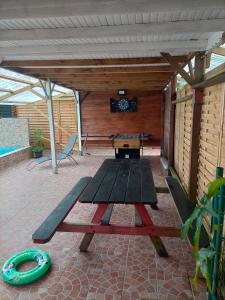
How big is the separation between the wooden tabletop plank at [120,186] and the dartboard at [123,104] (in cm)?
508

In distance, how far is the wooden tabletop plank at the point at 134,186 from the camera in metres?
2.24

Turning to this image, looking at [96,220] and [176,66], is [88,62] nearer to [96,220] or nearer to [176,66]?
[176,66]

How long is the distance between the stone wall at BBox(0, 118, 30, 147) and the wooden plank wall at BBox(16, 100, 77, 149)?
4.32 ft

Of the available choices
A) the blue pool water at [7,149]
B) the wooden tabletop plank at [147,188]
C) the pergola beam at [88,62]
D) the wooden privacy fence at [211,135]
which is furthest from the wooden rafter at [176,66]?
the blue pool water at [7,149]

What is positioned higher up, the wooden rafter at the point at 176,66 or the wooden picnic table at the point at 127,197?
the wooden rafter at the point at 176,66

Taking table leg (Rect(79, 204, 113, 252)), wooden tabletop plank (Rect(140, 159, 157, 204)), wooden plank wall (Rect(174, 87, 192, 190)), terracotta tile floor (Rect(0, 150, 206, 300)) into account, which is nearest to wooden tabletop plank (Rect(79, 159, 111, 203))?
table leg (Rect(79, 204, 113, 252))

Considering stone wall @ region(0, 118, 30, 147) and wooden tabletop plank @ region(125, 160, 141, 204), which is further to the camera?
stone wall @ region(0, 118, 30, 147)

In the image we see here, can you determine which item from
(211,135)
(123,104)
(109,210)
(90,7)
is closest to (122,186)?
(109,210)

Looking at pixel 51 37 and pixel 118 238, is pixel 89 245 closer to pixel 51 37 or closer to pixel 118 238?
pixel 118 238

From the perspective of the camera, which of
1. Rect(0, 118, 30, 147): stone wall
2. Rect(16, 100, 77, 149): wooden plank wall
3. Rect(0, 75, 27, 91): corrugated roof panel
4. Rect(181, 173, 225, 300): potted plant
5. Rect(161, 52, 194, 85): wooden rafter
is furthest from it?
Rect(16, 100, 77, 149): wooden plank wall

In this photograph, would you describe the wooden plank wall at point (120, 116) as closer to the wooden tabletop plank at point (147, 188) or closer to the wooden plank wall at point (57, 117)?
the wooden plank wall at point (57, 117)

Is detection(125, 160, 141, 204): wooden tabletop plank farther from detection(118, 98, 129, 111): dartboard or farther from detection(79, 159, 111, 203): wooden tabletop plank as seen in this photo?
detection(118, 98, 129, 111): dartboard

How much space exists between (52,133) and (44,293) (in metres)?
4.23

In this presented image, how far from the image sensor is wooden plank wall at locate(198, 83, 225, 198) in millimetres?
2064
